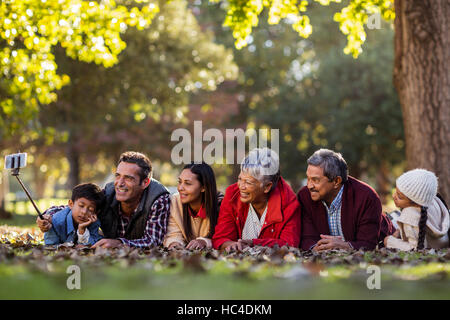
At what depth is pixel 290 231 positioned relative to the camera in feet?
22.7

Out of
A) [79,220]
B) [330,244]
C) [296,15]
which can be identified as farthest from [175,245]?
[296,15]

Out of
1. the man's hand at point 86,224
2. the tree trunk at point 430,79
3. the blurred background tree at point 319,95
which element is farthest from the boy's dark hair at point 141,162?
the blurred background tree at point 319,95

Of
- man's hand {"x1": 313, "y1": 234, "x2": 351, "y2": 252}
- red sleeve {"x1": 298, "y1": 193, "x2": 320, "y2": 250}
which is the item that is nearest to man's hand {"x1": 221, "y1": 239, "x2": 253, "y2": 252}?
red sleeve {"x1": 298, "y1": 193, "x2": 320, "y2": 250}

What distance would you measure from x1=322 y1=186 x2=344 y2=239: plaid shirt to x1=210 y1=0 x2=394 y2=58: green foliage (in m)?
4.78

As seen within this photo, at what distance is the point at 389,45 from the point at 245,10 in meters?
18.6

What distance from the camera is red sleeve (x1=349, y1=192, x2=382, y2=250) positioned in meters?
6.86

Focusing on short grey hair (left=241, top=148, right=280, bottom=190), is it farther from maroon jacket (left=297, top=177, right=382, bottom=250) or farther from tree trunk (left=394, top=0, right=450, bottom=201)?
tree trunk (left=394, top=0, right=450, bottom=201)

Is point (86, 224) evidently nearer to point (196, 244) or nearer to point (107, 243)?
point (107, 243)

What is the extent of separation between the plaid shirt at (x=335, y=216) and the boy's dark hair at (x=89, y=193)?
2.72 m

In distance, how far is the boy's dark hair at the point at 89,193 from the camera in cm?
716

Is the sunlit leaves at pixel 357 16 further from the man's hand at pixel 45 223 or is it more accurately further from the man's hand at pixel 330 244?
the man's hand at pixel 45 223

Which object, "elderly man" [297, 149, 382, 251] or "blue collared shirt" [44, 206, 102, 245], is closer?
"elderly man" [297, 149, 382, 251]

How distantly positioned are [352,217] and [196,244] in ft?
6.06
